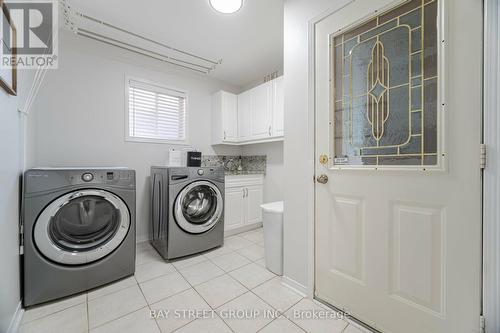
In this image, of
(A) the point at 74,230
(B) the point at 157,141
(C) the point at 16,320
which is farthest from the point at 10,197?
(B) the point at 157,141

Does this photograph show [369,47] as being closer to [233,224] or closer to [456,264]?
[456,264]

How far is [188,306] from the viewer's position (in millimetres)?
1469

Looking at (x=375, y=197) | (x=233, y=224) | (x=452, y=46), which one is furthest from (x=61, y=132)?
(x=452, y=46)

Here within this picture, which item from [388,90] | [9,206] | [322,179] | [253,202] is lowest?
→ [253,202]

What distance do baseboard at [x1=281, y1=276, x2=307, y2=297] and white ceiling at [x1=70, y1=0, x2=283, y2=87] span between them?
2459 millimetres

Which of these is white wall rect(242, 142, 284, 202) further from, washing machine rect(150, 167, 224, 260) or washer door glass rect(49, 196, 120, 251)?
washer door glass rect(49, 196, 120, 251)

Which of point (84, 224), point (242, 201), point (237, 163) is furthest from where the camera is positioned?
point (237, 163)

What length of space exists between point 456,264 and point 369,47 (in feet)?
4.20

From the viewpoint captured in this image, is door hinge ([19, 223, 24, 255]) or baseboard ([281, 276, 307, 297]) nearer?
door hinge ([19, 223, 24, 255])

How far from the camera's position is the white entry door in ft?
3.07

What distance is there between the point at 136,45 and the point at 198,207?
2.09m

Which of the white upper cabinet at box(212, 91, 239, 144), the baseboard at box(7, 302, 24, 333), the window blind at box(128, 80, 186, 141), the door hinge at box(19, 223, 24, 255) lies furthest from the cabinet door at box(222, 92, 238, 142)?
the baseboard at box(7, 302, 24, 333)

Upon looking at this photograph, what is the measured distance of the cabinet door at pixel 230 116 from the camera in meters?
3.23

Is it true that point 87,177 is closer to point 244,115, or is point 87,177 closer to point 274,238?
point 274,238
